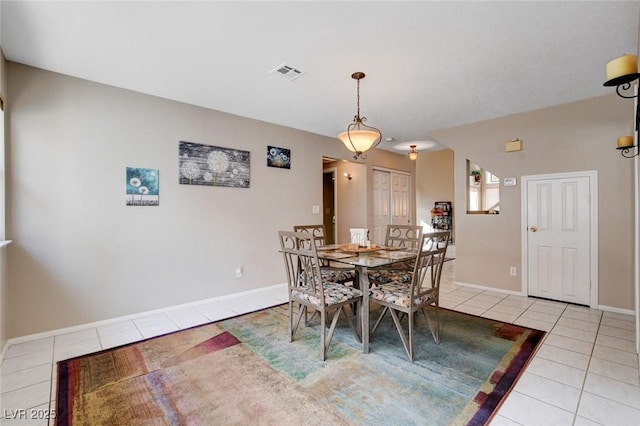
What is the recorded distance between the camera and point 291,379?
2049 millimetres

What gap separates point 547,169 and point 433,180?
13.2 feet

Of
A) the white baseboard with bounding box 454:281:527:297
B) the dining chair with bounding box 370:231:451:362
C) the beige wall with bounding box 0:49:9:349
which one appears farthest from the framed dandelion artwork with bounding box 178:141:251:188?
the white baseboard with bounding box 454:281:527:297

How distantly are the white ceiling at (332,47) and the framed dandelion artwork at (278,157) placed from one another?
936 mm

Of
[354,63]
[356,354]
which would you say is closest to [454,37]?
[354,63]

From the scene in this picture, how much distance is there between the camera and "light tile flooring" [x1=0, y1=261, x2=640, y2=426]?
67.7 inches

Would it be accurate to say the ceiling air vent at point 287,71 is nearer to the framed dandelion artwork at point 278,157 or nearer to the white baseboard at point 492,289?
the framed dandelion artwork at point 278,157

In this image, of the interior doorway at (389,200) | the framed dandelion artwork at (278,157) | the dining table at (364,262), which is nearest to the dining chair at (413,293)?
the dining table at (364,262)

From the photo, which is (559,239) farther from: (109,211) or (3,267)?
(3,267)

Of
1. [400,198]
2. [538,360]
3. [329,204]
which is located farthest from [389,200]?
[538,360]

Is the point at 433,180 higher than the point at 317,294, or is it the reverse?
the point at 433,180

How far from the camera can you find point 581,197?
3629 mm

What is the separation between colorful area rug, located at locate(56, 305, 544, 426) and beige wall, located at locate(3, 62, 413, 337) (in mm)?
852

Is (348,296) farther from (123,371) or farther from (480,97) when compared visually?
(480,97)

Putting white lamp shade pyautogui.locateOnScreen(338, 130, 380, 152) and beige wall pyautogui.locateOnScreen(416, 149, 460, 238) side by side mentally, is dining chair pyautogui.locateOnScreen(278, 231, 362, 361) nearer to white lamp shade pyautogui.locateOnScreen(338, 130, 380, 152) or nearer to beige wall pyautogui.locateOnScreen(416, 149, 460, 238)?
white lamp shade pyautogui.locateOnScreen(338, 130, 380, 152)
